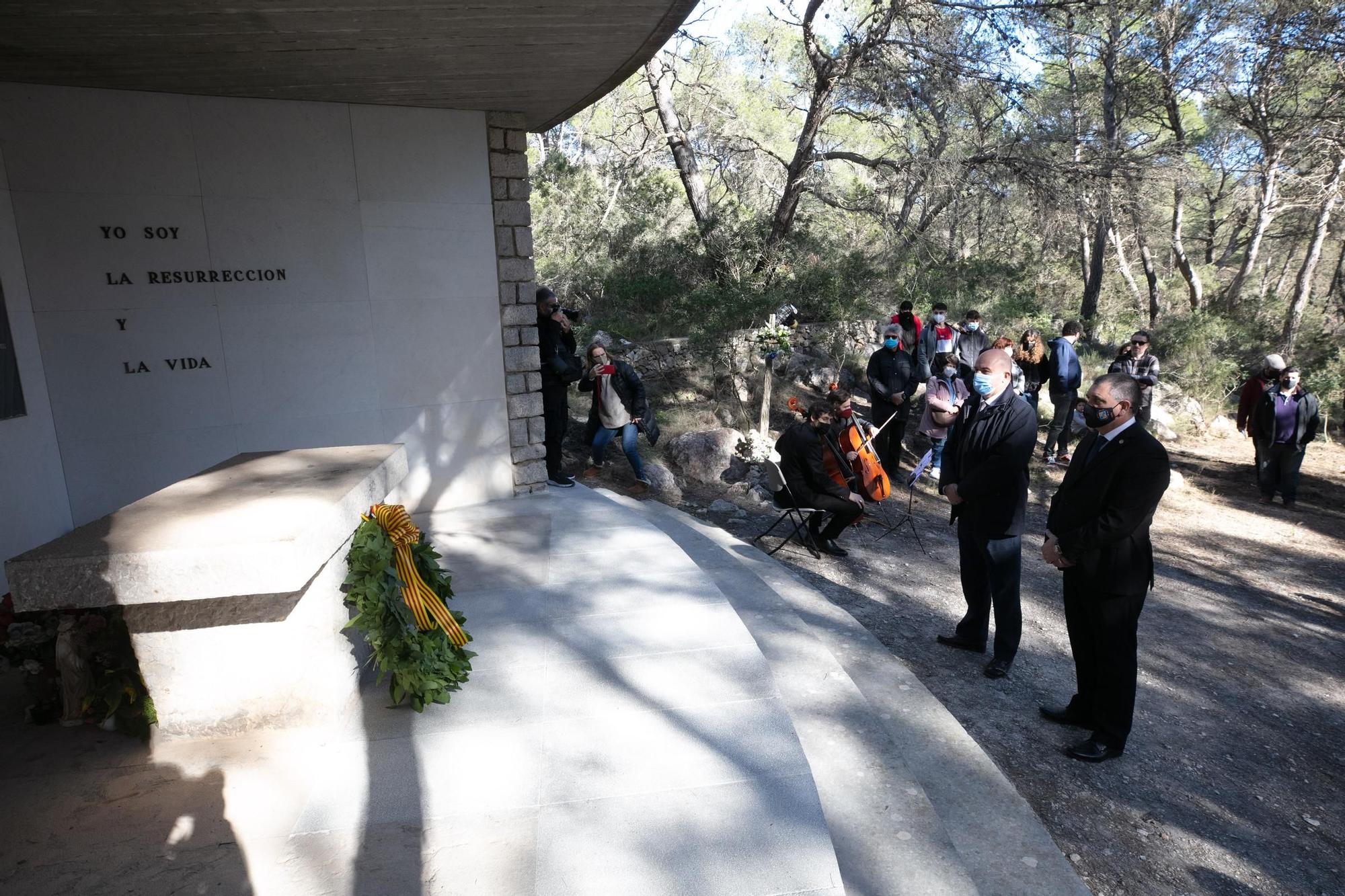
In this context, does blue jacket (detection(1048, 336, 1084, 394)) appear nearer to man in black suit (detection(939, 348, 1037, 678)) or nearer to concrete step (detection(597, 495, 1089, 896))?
man in black suit (detection(939, 348, 1037, 678))

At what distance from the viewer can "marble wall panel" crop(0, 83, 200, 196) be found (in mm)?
4352

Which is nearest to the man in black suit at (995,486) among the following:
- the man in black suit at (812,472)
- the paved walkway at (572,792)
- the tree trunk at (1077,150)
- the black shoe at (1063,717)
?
the black shoe at (1063,717)

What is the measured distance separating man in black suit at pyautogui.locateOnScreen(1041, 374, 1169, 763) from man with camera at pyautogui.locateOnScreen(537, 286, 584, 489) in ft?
13.6

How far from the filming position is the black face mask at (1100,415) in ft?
11.8

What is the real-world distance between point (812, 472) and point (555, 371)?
8.06 feet

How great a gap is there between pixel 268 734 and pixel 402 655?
0.55 metres

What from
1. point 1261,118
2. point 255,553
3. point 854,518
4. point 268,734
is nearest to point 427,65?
point 255,553

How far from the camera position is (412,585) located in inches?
124

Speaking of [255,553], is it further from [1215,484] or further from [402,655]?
[1215,484]

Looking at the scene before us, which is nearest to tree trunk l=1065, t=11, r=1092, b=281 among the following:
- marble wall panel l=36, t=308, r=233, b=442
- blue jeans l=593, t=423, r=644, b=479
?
blue jeans l=593, t=423, r=644, b=479

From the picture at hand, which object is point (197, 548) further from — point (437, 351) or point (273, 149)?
point (273, 149)

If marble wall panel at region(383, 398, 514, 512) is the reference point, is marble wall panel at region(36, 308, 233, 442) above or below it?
above

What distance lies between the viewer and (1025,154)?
11.3 meters

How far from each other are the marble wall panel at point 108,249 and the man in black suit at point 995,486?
4.93 m
